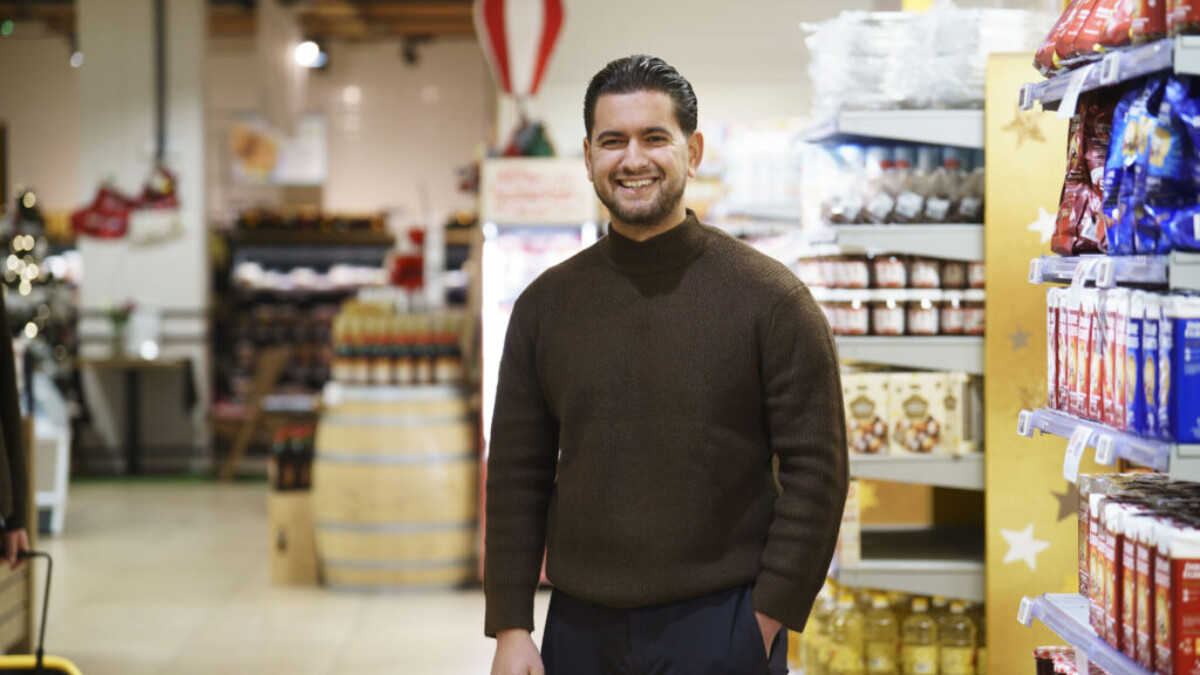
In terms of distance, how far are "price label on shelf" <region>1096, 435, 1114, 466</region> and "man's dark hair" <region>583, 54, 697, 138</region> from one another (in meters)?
0.86

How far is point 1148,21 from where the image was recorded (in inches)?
86.7

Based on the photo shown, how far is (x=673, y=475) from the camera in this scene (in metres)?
2.23

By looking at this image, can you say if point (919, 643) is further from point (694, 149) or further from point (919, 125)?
point (694, 149)

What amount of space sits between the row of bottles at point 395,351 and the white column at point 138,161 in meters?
4.65

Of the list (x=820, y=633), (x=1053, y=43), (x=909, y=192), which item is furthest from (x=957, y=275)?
(x=1053, y=43)

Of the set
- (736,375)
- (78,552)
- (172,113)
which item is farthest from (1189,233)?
(172,113)

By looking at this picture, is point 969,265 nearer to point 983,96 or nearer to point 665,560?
point 983,96

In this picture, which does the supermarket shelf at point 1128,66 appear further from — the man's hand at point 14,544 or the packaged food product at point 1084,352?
the man's hand at point 14,544

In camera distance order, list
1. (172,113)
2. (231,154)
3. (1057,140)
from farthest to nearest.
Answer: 1. (231,154)
2. (172,113)
3. (1057,140)

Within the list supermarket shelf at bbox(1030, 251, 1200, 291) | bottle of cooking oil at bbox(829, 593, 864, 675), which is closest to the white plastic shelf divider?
supermarket shelf at bbox(1030, 251, 1200, 291)

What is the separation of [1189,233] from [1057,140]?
1.86 m

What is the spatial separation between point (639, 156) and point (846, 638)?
252cm

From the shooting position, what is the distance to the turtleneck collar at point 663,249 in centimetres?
230

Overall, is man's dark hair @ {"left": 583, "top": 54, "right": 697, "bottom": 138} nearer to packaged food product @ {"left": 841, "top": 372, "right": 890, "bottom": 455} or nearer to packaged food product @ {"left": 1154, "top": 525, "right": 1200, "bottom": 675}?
packaged food product @ {"left": 1154, "top": 525, "right": 1200, "bottom": 675}
